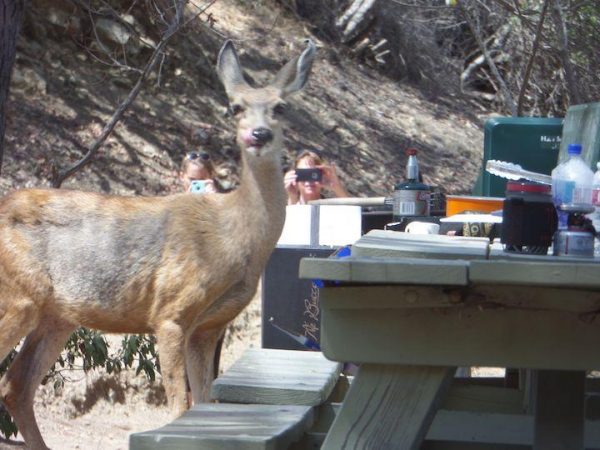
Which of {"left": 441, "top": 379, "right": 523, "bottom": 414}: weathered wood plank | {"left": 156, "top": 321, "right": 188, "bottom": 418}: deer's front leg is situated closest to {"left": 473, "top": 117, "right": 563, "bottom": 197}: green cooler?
{"left": 156, "top": 321, "right": 188, "bottom": 418}: deer's front leg

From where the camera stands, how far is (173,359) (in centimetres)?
613

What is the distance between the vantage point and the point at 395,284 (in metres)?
2.86

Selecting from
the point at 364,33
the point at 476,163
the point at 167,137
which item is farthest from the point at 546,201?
the point at 364,33

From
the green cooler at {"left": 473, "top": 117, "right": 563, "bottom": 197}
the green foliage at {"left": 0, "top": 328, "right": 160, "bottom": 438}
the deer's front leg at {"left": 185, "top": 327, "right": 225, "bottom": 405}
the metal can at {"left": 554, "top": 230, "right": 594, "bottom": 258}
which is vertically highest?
the green cooler at {"left": 473, "top": 117, "right": 563, "bottom": 197}

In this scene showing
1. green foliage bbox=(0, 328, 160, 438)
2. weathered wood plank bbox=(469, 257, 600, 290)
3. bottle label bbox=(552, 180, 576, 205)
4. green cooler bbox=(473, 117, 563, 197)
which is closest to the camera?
weathered wood plank bbox=(469, 257, 600, 290)

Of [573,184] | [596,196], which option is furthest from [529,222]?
[596,196]

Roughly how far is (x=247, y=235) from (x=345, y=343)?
333 cm

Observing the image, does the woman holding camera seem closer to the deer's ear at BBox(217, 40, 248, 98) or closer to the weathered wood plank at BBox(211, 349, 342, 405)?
the deer's ear at BBox(217, 40, 248, 98)

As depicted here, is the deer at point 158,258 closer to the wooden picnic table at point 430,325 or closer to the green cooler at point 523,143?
the green cooler at point 523,143

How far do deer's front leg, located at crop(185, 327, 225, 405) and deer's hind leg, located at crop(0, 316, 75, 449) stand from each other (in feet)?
2.42

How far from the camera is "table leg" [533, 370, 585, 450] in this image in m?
3.27

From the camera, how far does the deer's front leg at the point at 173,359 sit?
241 inches

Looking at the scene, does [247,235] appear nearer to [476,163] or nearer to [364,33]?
[476,163]

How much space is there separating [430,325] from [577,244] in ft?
2.03
